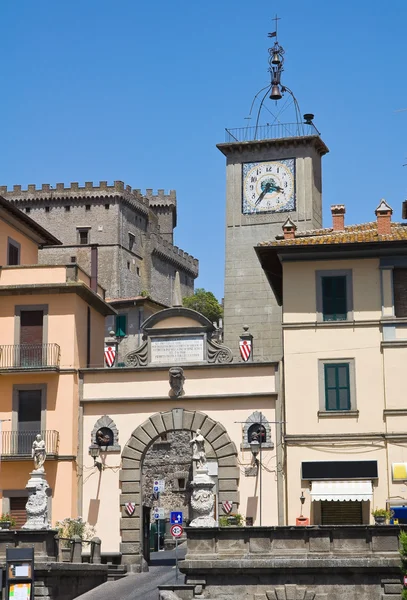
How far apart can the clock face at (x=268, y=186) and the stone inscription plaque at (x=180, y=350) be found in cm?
2152

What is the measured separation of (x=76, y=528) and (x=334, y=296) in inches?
432

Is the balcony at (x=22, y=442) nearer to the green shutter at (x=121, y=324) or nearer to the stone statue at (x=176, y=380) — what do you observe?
the stone statue at (x=176, y=380)

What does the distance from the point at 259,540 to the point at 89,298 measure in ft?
47.7

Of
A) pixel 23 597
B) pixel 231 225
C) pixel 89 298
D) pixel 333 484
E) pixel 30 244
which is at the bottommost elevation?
pixel 23 597

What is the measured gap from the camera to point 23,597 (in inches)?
1085

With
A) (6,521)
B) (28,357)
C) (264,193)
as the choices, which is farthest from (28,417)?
(264,193)

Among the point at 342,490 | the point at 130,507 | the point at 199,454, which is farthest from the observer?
the point at 130,507

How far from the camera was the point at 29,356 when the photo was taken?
129 ft

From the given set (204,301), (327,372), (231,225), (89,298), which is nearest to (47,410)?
(89,298)

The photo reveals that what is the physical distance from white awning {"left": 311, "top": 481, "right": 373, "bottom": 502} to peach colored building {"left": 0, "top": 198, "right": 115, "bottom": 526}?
8.05 m

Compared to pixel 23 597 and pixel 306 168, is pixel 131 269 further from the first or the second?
pixel 23 597

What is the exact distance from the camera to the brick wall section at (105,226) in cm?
9806

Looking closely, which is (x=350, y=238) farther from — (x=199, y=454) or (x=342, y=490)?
(x=199, y=454)

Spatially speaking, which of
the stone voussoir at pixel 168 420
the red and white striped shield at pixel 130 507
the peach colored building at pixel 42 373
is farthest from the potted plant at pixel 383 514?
the peach colored building at pixel 42 373
